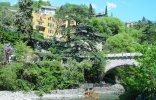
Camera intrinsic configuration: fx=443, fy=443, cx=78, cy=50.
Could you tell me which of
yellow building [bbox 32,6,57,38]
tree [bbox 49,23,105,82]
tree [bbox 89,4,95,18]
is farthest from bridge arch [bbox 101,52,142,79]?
tree [bbox 89,4,95,18]

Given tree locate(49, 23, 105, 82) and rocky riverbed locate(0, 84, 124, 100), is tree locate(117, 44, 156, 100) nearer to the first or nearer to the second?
rocky riverbed locate(0, 84, 124, 100)

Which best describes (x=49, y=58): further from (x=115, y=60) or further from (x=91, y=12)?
(x=91, y=12)

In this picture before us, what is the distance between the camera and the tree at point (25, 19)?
63.5 metres

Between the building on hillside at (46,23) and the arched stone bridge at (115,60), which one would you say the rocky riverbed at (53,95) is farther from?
the building on hillside at (46,23)

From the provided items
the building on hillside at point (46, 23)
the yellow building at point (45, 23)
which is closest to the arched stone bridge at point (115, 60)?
the building on hillside at point (46, 23)

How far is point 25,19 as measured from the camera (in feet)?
209

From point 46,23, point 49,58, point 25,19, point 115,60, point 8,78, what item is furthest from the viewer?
point 46,23

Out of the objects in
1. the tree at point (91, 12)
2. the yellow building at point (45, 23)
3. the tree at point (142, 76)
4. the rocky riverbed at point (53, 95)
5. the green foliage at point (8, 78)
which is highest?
the tree at point (91, 12)

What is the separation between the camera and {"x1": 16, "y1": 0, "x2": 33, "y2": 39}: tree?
63469 mm

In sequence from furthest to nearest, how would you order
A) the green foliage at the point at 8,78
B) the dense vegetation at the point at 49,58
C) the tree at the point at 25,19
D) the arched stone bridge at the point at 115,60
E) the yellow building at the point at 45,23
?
the yellow building at the point at 45,23 → the tree at the point at 25,19 → the arched stone bridge at the point at 115,60 → the dense vegetation at the point at 49,58 → the green foliage at the point at 8,78

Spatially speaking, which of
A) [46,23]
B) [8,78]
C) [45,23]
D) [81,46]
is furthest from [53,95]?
[46,23]

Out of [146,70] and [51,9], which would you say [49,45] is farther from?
[51,9]

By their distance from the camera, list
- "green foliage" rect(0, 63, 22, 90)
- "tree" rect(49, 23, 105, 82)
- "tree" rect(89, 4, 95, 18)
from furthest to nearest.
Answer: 1. "tree" rect(89, 4, 95, 18)
2. "tree" rect(49, 23, 105, 82)
3. "green foliage" rect(0, 63, 22, 90)

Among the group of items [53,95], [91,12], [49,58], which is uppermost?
[91,12]
